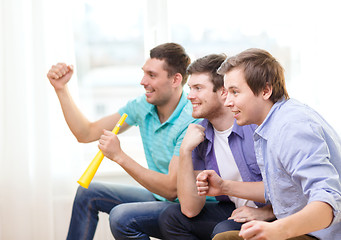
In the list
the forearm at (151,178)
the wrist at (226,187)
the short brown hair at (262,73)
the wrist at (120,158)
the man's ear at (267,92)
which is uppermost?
the short brown hair at (262,73)

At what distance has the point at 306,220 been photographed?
36.9 inches

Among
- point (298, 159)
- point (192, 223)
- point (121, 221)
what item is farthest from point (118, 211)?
point (298, 159)

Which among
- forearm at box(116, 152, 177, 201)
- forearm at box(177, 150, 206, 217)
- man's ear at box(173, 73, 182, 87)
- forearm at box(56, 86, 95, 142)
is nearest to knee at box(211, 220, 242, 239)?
forearm at box(177, 150, 206, 217)

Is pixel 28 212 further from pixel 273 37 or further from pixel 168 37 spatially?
pixel 273 37

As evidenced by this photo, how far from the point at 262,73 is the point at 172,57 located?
0.65 m

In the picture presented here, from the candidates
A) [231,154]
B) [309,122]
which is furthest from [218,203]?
[309,122]

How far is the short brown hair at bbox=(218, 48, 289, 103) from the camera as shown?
1.23m

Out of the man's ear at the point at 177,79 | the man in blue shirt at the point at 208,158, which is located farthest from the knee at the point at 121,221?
the man's ear at the point at 177,79

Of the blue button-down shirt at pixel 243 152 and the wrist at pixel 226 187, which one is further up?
the blue button-down shirt at pixel 243 152

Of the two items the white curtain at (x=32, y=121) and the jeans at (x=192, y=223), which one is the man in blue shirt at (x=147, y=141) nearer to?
the jeans at (x=192, y=223)

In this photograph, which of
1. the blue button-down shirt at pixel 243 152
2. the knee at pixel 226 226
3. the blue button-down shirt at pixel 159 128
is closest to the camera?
the knee at pixel 226 226

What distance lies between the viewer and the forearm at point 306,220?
94 centimetres

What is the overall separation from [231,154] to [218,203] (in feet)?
0.64

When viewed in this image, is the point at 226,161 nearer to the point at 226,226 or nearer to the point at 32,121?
the point at 226,226
